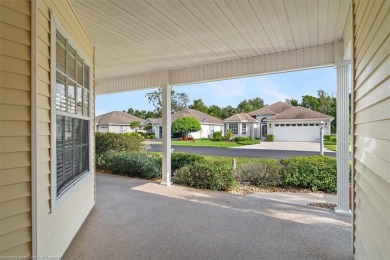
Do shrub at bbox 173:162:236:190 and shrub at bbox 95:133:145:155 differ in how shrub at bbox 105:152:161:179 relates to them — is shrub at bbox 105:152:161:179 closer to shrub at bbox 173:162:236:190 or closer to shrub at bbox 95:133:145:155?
shrub at bbox 95:133:145:155

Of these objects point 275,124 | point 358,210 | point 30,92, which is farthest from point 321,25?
point 275,124

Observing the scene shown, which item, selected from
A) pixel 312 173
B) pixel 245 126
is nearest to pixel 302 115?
pixel 245 126

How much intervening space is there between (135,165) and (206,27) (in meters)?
4.94

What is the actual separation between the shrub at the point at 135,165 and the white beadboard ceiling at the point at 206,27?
3.26 metres

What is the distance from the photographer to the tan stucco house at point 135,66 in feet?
5.51

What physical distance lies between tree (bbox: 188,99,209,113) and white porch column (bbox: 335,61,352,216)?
3140cm

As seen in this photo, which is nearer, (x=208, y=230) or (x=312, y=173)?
(x=208, y=230)

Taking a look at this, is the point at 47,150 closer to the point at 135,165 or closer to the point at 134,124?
the point at 135,165

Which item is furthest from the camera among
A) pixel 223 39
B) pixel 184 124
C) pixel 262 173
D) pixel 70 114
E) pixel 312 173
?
pixel 184 124

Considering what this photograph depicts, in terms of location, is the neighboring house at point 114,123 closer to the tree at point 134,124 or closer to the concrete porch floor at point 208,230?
the tree at point 134,124

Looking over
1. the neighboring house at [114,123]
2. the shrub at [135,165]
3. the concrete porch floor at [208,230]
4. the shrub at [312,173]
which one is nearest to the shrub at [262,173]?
the shrub at [312,173]

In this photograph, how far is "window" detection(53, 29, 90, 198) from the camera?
8.14 feet

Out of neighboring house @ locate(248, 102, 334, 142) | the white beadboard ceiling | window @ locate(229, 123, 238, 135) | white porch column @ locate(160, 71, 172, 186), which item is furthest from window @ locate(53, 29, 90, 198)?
window @ locate(229, 123, 238, 135)

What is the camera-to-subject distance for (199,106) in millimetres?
35438
